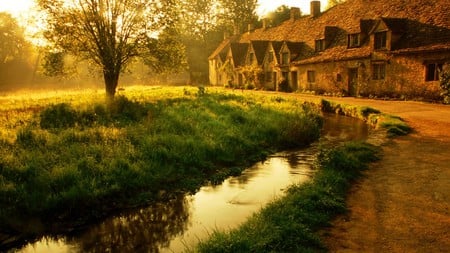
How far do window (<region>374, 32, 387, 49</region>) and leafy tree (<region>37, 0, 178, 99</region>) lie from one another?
16.2m

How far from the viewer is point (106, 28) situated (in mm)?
22688

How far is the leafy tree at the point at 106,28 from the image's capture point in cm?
2127

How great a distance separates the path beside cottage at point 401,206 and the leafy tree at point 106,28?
53.7ft

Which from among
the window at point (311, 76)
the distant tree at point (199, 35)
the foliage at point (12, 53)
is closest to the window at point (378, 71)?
the window at point (311, 76)

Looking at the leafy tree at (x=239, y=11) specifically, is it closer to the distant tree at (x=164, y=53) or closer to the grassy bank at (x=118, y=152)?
the distant tree at (x=164, y=53)

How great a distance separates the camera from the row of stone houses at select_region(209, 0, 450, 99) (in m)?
25.0

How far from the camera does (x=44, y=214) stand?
8039 millimetres

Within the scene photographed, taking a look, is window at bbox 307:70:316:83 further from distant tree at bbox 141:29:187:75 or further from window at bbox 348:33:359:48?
distant tree at bbox 141:29:187:75

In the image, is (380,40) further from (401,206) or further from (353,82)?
(401,206)

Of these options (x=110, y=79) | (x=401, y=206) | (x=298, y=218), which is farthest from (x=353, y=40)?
(x=298, y=218)

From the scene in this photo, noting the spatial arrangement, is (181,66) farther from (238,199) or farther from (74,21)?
(238,199)

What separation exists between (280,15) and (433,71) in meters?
36.8

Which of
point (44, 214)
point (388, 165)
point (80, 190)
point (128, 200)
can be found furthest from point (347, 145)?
point (44, 214)

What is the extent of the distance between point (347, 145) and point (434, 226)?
20.3 feet
